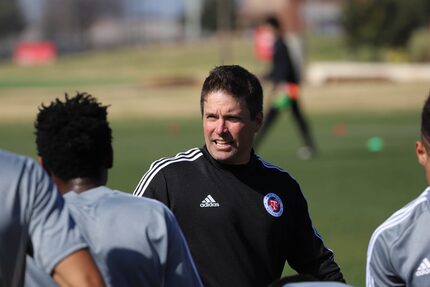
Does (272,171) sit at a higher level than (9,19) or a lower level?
higher

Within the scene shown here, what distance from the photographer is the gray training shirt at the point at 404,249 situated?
171 inches

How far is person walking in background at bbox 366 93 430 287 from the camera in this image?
4.34 metres

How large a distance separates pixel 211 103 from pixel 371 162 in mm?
14100

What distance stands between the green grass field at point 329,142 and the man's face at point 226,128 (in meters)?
4.08

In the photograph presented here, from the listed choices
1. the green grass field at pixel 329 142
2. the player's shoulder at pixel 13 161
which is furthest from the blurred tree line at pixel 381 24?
the player's shoulder at pixel 13 161

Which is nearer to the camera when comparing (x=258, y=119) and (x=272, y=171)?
(x=272, y=171)

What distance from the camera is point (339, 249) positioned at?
11438 mm

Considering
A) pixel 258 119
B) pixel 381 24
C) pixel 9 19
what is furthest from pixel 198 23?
pixel 258 119

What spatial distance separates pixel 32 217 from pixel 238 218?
202 cm

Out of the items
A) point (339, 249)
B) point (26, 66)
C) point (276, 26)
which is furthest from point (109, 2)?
point (339, 249)

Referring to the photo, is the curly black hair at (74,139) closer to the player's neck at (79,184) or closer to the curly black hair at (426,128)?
the player's neck at (79,184)

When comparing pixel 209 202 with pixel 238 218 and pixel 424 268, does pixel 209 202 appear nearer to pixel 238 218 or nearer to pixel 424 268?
pixel 238 218

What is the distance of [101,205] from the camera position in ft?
14.1

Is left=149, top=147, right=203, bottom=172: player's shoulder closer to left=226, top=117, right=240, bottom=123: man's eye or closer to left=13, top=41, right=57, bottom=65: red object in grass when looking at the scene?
left=226, top=117, right=240, bottom=123: man's eye
